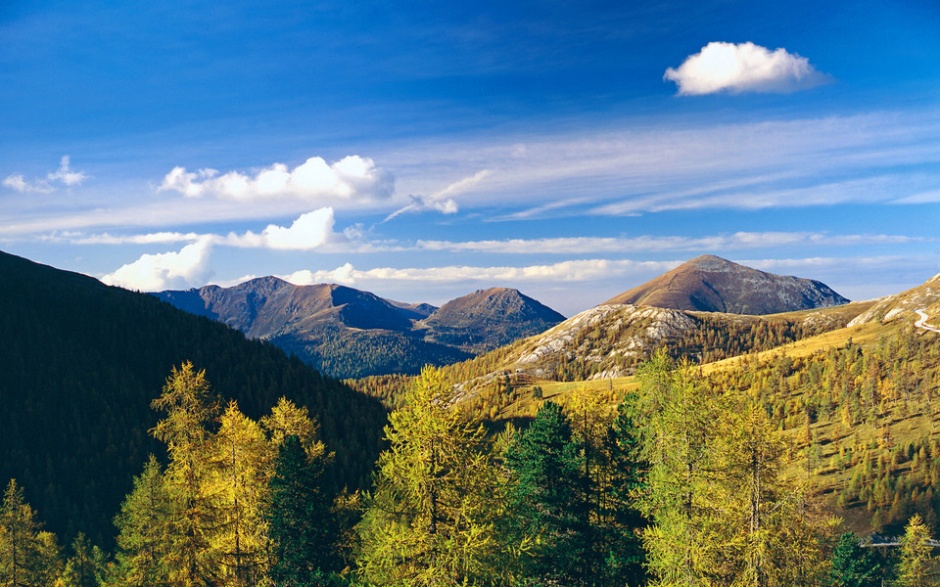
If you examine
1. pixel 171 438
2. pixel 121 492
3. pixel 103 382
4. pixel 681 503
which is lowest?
pixel 121 492

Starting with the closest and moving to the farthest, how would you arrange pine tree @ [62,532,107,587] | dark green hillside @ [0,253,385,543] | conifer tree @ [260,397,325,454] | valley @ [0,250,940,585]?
valley @ [0,250,940,585] < conifer tree @ [260,397,325,454] < pine tree @ [62,532,107,587] < dark green hillside @ [0,253,385,543]

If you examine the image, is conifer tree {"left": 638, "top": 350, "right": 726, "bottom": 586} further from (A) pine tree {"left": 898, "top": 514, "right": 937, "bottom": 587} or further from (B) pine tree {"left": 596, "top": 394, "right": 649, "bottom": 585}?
(A) pine tree {"left": 898, "top": 514, "right": 937, "bottom": 587}

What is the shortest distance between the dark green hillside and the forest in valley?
7311cm

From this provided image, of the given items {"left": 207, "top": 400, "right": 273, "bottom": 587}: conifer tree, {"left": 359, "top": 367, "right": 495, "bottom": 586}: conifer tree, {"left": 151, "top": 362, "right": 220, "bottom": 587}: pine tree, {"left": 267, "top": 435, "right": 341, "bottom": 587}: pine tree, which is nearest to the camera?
{"left": 359, "top": 367, "right": 495, "bottom": 586}: conifer tree

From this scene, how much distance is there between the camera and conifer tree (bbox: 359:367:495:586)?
22188 millimetres

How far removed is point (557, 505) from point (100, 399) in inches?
6719

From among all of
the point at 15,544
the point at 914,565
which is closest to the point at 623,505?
the point at 15,544

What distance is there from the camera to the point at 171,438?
33.6 metres

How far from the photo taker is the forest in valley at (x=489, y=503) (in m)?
23.5

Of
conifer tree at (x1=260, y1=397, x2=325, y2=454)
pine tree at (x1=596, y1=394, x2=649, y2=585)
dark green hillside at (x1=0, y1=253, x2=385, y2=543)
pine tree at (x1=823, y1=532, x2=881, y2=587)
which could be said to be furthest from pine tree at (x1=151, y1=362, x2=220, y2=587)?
pine tree at (x1=823, y1=532, x2=881, y2=587)

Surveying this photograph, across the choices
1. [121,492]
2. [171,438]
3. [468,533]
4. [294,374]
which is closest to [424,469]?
[468,533]

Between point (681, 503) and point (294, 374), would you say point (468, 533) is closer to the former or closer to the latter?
point (681, 503)

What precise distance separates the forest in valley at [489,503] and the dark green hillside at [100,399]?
240ft

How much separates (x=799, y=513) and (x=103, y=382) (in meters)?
193
